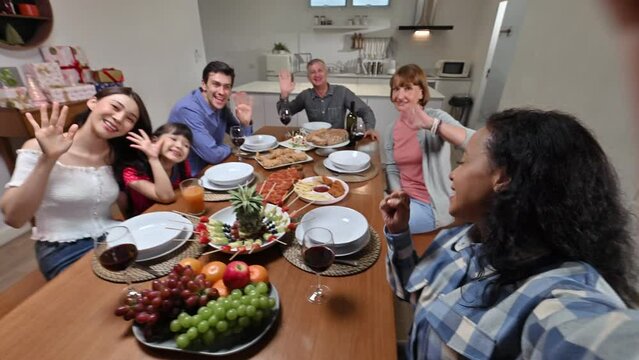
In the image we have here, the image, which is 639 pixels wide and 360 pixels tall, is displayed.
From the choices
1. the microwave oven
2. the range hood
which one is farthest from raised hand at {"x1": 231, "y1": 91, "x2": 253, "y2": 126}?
the microwave oven

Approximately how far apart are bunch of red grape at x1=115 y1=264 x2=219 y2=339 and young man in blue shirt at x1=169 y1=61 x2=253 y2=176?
117 centimetres

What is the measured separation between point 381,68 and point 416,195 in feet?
12.4

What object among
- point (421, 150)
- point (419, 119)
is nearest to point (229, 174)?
point (419, 119)

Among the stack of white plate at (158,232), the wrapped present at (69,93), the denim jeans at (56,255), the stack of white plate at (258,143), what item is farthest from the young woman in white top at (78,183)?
the wrapped present at (69,93)

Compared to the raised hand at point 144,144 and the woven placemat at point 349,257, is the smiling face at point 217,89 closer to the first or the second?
the raised hand at point 144,144

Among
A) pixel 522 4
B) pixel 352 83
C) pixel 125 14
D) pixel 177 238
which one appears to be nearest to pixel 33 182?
pixel 177 238

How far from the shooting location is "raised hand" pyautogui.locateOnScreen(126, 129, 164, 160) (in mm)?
1379

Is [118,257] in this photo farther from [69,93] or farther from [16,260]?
[69,93]

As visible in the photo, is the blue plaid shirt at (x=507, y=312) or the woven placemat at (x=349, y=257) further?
the woven placemat at (x=349, y=257)

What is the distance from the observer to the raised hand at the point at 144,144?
138 centimetres

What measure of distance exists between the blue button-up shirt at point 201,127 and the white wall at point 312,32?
383 centimetres

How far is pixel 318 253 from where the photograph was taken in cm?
82

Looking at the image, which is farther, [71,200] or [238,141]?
[238,141]

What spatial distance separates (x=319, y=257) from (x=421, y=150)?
1.42 metres
